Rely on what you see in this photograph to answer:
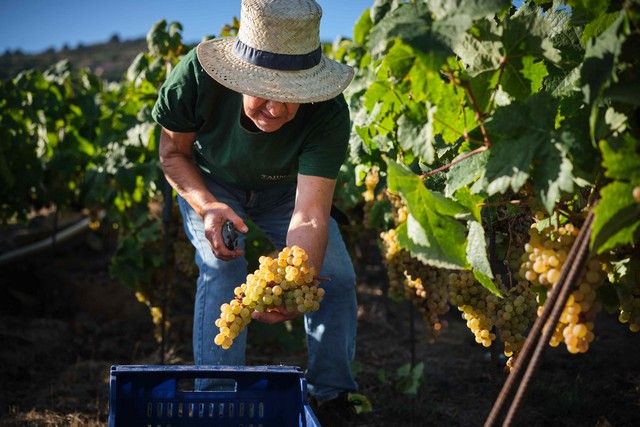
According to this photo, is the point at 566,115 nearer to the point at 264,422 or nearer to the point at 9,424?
the point at 264,422

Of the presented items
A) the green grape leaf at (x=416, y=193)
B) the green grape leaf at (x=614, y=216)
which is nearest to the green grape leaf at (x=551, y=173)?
the green grape leaf at (x=614, y=216)

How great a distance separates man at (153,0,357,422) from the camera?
2512 mm

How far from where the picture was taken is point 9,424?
3367 millimetres

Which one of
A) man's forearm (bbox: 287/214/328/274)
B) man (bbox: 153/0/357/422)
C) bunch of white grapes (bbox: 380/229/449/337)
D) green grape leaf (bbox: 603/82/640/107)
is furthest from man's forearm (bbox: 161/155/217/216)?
green grape leaf (bbox: 603/82/640/107)

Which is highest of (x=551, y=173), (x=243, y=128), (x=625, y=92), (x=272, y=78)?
(x=625, y=92)

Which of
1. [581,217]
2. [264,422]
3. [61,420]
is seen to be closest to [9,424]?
[61,420]

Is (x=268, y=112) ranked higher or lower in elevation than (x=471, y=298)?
higher

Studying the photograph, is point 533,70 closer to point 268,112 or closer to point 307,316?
point 268,112

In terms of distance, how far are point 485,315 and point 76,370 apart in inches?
109

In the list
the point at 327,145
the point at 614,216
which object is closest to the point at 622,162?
the point at 614,216

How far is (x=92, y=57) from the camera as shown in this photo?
23.9 metres

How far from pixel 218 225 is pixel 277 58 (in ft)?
2.18

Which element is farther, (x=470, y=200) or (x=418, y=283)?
(x=418, y=283)

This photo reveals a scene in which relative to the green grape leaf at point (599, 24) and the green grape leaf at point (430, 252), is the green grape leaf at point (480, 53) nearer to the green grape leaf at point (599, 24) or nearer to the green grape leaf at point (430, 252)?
the green grape leaf at point (599, 24)
